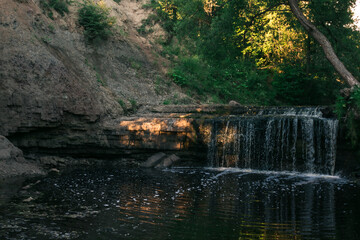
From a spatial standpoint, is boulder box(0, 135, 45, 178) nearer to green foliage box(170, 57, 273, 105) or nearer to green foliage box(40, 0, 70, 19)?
green foliage box(40, 0, 70, 19)

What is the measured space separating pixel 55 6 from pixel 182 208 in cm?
1685

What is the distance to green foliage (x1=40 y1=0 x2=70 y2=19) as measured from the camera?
19.6 metres

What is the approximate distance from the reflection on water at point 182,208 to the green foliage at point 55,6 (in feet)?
38.8

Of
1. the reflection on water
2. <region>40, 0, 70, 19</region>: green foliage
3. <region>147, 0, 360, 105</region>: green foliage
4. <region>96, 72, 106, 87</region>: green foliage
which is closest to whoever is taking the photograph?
the reflection on water

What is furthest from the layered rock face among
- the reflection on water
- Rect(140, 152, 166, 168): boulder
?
the reflection on water

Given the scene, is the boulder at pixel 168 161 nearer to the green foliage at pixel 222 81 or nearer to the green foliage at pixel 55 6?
the green foliage at pixel 222 81

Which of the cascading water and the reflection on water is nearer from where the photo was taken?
the reflection on water

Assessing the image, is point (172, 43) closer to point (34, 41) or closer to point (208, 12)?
point (208, 12)

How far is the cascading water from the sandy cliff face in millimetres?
5169

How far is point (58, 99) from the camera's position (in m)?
14.0

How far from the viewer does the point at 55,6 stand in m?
20.4

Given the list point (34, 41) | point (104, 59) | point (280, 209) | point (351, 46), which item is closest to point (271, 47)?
point (351, 46)

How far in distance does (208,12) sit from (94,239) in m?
17.2

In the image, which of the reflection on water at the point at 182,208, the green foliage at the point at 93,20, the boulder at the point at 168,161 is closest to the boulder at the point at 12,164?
the reflection on water at the point at 182,208
